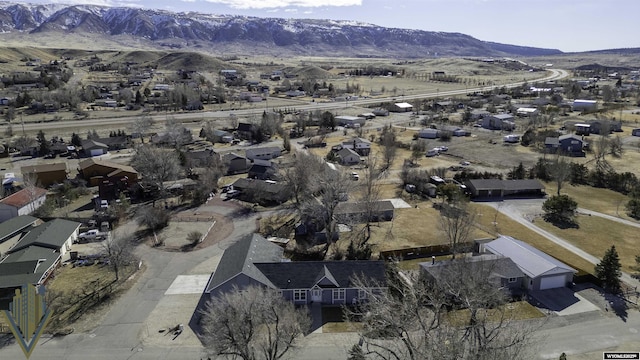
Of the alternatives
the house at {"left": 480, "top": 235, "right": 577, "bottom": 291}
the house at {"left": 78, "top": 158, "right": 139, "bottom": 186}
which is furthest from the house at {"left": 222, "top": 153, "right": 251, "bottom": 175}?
the house at {"left": 480, "top": 235, "right": 577, "bottom": 291}

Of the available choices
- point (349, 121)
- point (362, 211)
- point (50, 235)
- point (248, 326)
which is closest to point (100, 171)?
point (50, 235)

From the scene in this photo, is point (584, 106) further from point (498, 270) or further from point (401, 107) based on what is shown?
point (498, 270)

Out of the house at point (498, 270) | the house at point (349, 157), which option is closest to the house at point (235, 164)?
the house at point (349, 157)

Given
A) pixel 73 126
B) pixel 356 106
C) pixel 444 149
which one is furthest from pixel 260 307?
pixel 356 106

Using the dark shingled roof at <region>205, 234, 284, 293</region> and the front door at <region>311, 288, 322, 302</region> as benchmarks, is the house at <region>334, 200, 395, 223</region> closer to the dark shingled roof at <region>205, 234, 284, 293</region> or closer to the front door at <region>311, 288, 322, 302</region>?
the dark shingled roof at <region>205, 234, 284, 293</region>

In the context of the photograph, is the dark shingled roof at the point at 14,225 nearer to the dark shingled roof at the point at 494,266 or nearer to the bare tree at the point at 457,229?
the dark shingled roof at the point at 494,266

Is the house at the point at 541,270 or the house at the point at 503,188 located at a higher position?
the house at the point at 503,188
